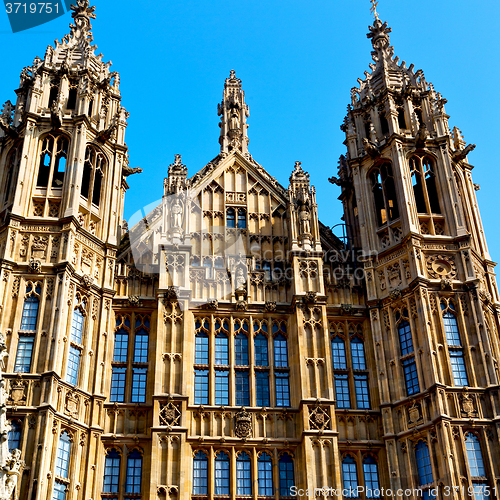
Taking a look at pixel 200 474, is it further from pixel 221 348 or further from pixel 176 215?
pixel 176 215

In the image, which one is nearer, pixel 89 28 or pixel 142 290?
pixel 142 290

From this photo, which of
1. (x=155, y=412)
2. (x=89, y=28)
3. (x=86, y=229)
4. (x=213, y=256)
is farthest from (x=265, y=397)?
(x=89, y=28)

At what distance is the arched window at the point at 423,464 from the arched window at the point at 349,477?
2410 millimetres

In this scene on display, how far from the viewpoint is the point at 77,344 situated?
30938 mm

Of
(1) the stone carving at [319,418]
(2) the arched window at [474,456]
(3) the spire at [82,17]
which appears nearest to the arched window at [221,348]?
(1) the stone carving at [319,418]

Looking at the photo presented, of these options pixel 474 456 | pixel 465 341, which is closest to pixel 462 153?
pixel 465 341

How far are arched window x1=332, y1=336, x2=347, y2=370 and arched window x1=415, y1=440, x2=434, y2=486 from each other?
4.72m

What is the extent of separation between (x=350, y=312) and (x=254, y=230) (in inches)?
236

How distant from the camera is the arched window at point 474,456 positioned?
2878 centimetres

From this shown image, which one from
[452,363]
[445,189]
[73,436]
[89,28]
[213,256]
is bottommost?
[73,436]

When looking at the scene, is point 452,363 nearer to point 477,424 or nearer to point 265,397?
point 477,424

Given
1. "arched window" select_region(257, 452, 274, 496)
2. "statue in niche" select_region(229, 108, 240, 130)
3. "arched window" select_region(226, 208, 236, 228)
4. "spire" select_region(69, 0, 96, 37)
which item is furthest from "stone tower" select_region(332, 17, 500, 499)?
"spire" select_region(69, 0, 96, 37)

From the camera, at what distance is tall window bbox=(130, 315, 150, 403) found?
3133cm

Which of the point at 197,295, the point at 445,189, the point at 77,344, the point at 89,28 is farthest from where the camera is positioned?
the point at 89,28
